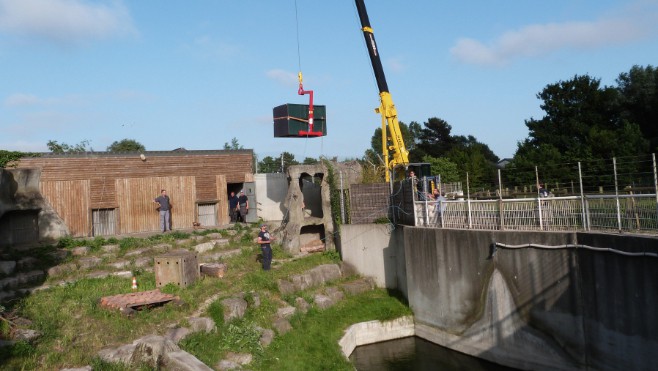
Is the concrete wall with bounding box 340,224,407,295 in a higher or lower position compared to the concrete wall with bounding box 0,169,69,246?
lower

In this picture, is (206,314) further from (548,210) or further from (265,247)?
(548,210)

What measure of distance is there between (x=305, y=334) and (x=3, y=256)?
36.7 feet

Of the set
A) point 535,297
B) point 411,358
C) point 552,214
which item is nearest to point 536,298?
point 535,297

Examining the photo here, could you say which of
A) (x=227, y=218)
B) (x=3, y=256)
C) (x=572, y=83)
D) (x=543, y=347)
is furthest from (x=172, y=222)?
(x=572, y=83)

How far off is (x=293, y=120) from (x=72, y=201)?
11.7 metres

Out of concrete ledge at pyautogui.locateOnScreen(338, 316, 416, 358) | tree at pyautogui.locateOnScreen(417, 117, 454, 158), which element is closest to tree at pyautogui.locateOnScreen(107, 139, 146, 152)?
tree at pyautogui.locateOnScreen(417, 117, 454, 158)

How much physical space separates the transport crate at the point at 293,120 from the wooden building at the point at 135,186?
3.93 meters

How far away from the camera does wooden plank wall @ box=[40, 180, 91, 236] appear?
24.1m

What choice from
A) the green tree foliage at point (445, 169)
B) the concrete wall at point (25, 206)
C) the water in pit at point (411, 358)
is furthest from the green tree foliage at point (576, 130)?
the concrete wall at point (25, 206)

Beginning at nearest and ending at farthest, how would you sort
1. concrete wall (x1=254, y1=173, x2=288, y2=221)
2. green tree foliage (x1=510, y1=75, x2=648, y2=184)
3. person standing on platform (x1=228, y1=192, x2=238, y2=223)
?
person standing on platform (x1=228, y1=192, x2=238, y2=223) < concrete wall (x1=254, y1=173, x2=288, y2=221) < green tree foliage (x1=510, y1=75, x2=648, y2=184)

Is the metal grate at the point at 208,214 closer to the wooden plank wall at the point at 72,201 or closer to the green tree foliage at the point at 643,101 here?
the wooden plank wall at the point at 72,201

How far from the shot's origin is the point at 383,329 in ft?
58.9

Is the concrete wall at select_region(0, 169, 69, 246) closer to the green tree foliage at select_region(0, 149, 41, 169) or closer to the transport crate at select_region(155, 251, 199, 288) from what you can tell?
the green tree foliage at select_region(0, 149, 41, 169)

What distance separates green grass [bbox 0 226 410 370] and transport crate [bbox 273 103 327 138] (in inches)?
353
